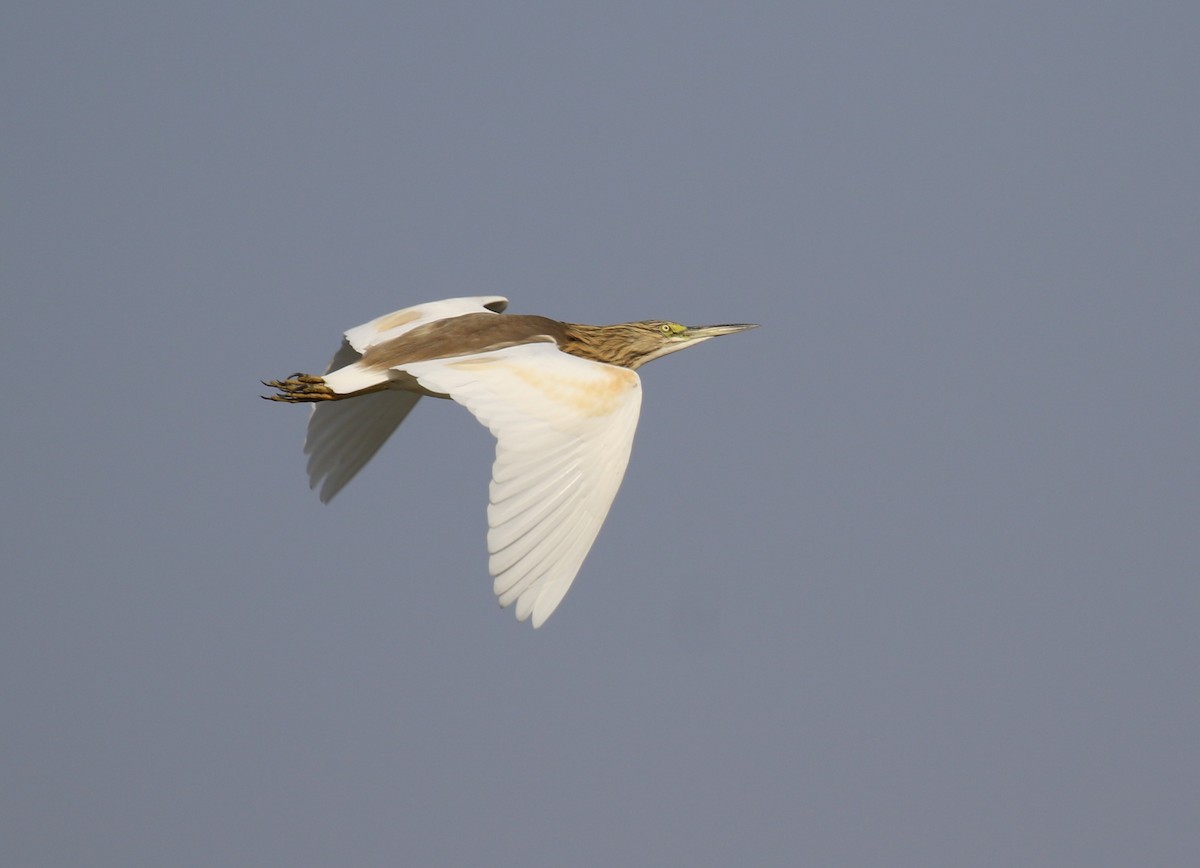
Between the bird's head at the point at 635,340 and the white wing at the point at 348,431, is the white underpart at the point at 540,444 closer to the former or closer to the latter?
the bird's head at the point at 635,340

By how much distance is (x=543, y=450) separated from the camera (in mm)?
11484

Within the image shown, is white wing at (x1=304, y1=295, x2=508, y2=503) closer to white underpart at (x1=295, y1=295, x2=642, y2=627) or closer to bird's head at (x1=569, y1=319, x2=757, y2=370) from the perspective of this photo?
bird's head at (x1=569, y1=319, x2=757, y2=370)

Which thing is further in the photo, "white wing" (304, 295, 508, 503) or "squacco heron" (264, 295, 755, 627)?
"white wing" (304, 295, 508, 503)

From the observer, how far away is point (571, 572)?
1106 cm

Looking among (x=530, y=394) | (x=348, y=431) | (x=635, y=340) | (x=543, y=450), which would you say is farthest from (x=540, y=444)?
(x=348, y=431)

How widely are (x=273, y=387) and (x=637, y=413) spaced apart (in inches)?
121

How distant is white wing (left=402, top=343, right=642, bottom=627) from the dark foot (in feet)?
2.62

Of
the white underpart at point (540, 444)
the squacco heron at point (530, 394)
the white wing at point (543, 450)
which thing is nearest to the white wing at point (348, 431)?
the squacco heron at point (530, 394)

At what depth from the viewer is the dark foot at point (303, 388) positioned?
43.4 ft

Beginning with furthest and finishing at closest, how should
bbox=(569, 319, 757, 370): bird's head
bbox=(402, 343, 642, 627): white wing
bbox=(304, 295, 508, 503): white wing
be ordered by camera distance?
bbox=(304, 295, 508, 503): white wing → bbox=(569, 319, 757, 370): bird's head → bbox=(402, 343, 642, 627): white wing

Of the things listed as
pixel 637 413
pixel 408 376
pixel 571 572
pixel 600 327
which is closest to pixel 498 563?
pixel 571 572

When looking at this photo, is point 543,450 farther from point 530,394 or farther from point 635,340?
point 635,340

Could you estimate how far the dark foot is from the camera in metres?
13.2

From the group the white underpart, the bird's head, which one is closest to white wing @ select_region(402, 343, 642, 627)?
the white underpart
